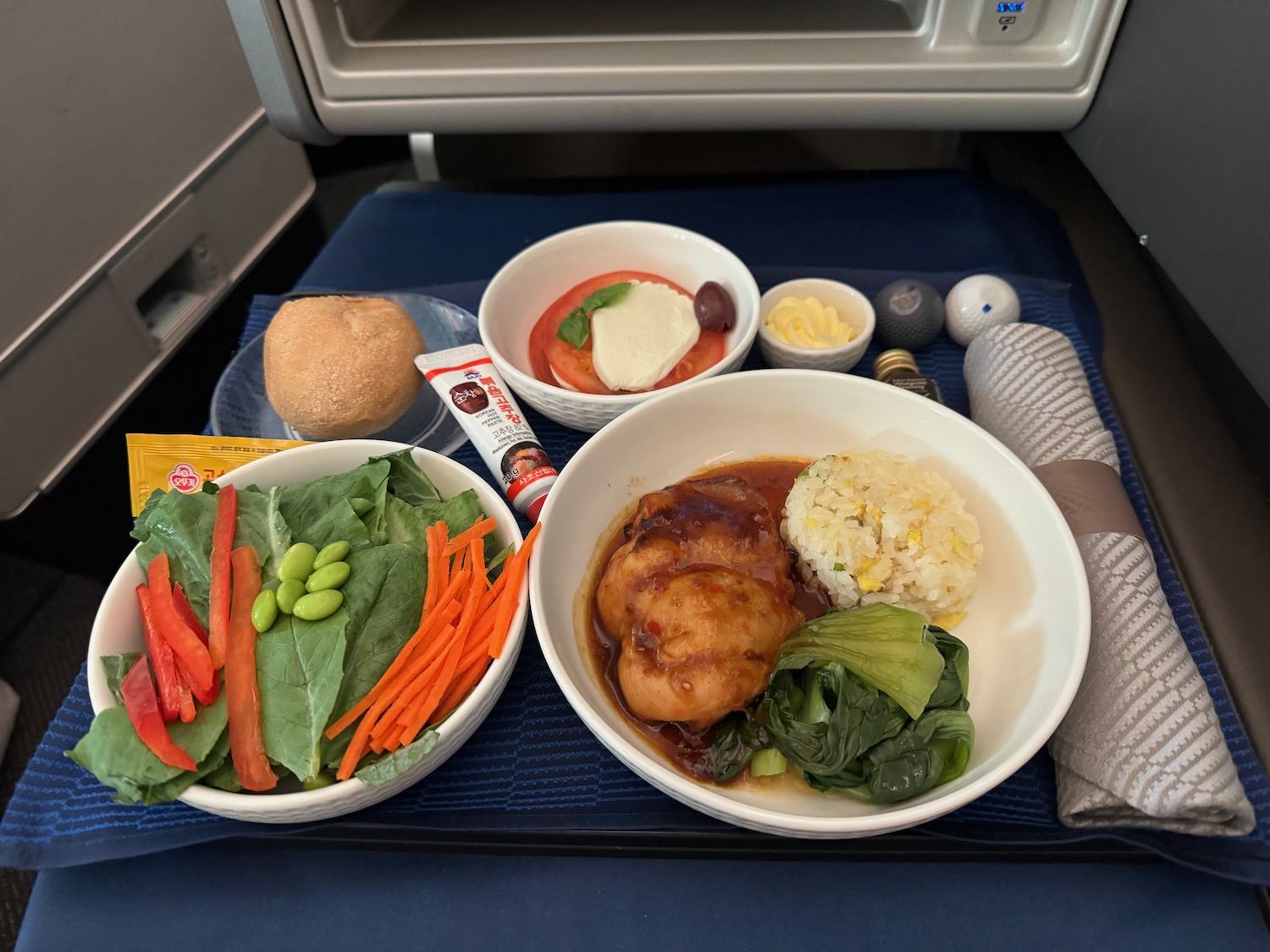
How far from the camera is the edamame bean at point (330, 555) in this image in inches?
48.6

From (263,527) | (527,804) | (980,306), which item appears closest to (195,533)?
(263,527)

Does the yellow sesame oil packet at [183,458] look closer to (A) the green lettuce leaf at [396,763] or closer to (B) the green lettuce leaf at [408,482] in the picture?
(B) the green lettuce leaf at [408,482]

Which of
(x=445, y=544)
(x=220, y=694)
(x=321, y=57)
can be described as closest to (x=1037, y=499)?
(x=445, y=544)

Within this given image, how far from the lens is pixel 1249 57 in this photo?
4.38 feet

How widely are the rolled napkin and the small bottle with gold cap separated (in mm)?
187

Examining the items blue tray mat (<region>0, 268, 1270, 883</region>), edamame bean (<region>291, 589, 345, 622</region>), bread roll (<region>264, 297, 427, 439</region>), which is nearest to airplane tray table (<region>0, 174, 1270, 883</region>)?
blue tray mat (<region>0, 268, 1270, 883</region>)

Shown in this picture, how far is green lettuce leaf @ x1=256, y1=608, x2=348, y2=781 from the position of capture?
3.49ft

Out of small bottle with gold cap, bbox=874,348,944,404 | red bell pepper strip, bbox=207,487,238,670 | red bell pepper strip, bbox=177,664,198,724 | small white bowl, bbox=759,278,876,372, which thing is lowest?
small bottle with gold cap, bbox=874,348,944,404

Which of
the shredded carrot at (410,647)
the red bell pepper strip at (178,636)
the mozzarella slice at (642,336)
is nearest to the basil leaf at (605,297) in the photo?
the mozzarella slice at (642,336)

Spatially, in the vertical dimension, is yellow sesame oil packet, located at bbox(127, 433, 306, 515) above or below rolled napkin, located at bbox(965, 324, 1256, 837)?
above

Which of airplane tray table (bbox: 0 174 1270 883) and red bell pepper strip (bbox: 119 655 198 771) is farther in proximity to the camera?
airplane tray table (bbox: 0 174 1270 883)

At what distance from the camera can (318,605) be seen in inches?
45.8

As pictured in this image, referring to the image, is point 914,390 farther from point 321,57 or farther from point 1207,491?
point 321,57

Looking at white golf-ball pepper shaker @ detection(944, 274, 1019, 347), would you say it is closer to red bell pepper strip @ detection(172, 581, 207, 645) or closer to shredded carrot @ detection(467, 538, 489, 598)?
shredded carrot @ detection(467, 538, 489, 598)
